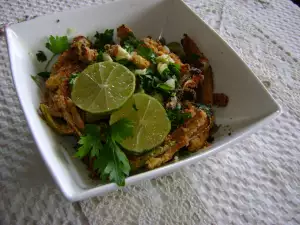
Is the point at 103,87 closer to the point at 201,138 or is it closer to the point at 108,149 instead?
the point at 108,149

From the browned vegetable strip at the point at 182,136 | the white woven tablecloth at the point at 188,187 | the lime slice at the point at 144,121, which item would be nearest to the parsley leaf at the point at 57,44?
the white woven tablecloth at the point at 188,187

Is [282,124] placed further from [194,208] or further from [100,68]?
[100,68]

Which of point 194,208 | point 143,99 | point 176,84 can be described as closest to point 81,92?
point 143,99

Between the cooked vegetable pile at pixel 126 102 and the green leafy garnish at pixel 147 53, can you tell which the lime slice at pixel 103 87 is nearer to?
the cooked vegetable pile at pixel 126 102

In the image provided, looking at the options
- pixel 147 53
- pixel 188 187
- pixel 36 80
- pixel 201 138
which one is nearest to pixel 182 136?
pixel 201 138

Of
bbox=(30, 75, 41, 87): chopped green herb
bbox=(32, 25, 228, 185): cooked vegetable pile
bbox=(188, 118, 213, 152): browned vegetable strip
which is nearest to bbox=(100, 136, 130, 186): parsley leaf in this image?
bbox=(32, 25, 228, 185): cooked vegetable pile
